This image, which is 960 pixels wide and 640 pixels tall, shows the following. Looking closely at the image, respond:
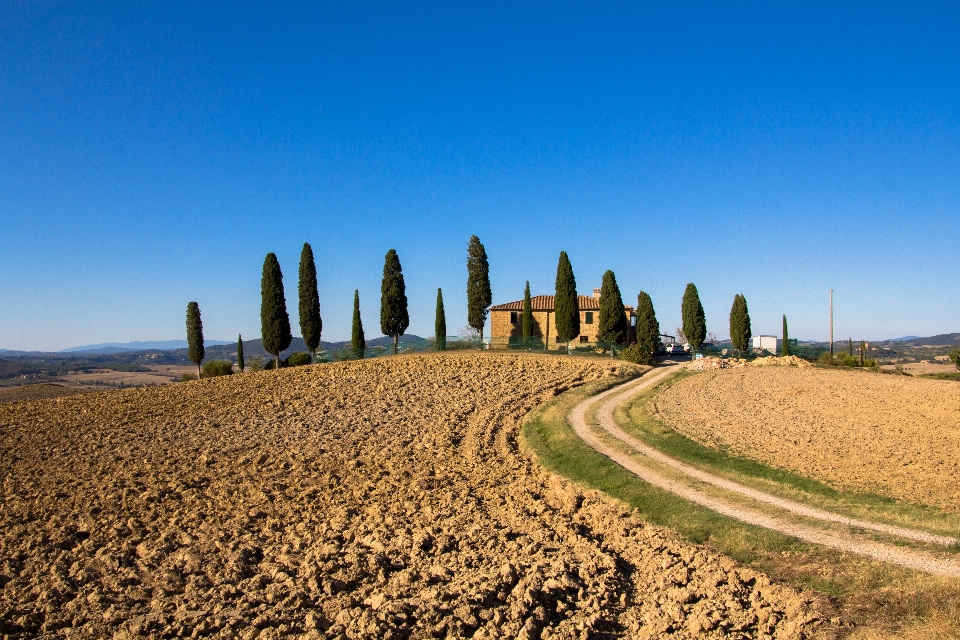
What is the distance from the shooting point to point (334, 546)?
9852 millimetres

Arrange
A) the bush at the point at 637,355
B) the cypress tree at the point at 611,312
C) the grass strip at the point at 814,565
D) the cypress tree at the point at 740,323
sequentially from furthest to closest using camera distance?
the cypress tree at the point at 740,323 → the cypress tree at the point at 611,312 → the bush at the point at 637,355 → the grass strip at the point at 814,565

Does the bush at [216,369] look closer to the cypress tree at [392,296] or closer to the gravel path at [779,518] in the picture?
the cypress tree at [392,296]

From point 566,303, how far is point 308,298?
1844cm

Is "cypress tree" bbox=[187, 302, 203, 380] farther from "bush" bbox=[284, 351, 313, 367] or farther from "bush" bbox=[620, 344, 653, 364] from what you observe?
"bush" bbox=[620, 344, 653, 364]

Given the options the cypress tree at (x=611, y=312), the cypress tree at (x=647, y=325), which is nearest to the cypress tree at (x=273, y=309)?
the cypress tree at (x=611, y=312)

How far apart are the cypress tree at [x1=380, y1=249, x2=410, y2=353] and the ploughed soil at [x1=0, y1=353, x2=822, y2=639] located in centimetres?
2268

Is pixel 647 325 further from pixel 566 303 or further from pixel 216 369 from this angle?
pixel 216 369

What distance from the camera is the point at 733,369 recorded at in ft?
114

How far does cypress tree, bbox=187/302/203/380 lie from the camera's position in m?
44.7

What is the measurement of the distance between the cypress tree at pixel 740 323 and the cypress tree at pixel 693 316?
2540 mm

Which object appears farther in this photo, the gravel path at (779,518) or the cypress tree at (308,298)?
the cypress tree at (308,298)

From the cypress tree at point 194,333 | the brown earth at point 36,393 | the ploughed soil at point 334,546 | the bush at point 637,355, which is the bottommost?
the ploughed soil at point 334,546

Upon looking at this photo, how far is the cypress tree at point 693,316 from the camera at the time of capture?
167ft

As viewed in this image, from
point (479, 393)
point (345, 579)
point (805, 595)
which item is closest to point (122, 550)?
point (345, 579)
